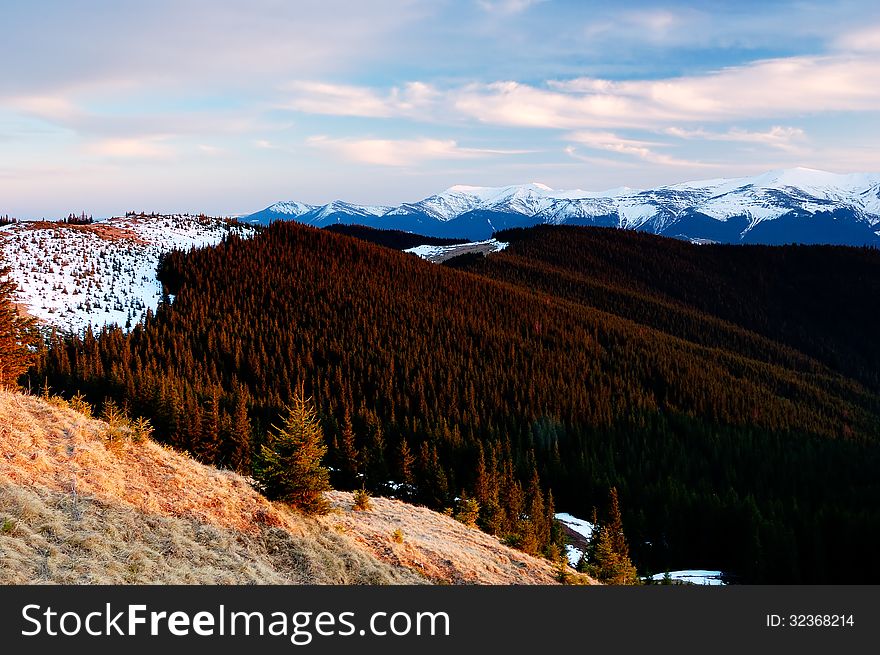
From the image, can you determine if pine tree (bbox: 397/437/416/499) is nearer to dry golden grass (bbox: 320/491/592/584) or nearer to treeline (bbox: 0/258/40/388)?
dry golden grass (bbox: 320/491/592/584)

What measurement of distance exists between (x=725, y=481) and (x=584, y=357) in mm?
43827

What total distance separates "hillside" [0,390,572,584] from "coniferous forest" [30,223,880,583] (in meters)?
15.4

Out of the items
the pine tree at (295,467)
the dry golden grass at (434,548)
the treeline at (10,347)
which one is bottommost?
the dry golden grass at (434,548)

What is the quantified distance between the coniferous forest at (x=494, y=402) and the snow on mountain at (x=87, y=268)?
13.1ft

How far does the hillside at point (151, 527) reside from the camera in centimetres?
1179

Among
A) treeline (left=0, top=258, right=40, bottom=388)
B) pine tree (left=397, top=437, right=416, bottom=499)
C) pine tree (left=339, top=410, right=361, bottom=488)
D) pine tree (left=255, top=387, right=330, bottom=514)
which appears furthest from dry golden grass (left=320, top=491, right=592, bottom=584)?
pine tree (left=397, top=437, right=416, bottom=499)

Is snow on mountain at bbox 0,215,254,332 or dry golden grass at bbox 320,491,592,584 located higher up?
A: snow on mountain at bbox 0,215,254,332

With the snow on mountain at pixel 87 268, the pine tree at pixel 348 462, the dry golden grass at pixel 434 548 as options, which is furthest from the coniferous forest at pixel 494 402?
the dry golden grass at pixel 434 548

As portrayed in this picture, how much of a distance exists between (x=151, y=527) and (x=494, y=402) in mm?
93535

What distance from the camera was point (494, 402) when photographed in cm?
10475

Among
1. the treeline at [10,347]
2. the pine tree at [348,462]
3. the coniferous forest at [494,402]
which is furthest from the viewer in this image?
the pine tree at [348,462]

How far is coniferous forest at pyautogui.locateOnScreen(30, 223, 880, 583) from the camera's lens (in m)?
65.8

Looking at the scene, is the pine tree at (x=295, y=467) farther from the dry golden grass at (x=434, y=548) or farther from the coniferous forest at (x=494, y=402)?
the coniferous forest at (x=494, y=402)

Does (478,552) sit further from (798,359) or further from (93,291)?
(798,359)
